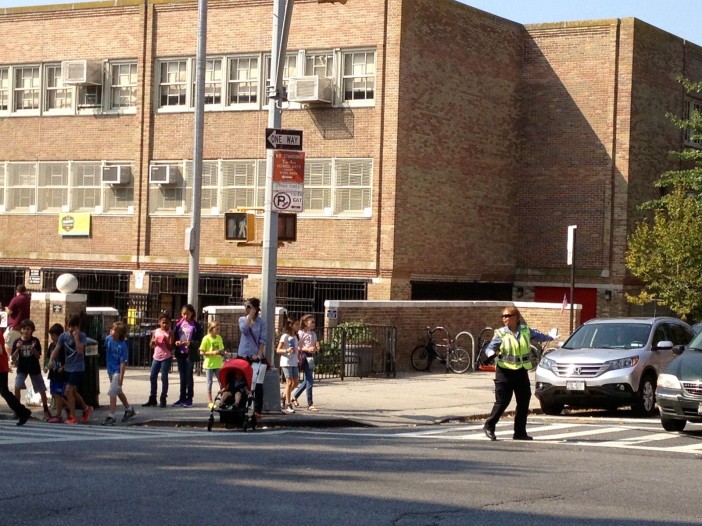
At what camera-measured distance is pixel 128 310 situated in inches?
1331

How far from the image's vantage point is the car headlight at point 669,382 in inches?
690

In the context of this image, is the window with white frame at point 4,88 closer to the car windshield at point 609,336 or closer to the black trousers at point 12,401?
the black trousers at point 12,401

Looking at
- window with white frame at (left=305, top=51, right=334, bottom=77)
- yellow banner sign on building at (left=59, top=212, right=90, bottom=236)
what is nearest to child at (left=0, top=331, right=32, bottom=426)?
window with white frame at (left=305, top=51, right=334, bottom=77)

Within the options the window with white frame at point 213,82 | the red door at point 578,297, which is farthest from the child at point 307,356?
the red door at point 578,297

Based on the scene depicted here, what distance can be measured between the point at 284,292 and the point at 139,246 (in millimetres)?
4808

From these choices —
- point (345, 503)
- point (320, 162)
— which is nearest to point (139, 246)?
point (320, 162)

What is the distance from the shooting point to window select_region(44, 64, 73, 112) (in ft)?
126

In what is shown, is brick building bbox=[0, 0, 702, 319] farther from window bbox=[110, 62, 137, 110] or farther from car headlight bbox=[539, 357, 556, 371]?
car headlight bbox=[539, 357, 556, 371]

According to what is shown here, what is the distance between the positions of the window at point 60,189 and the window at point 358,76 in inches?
297

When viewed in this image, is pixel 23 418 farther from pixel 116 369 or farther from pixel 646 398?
pixel 646 398

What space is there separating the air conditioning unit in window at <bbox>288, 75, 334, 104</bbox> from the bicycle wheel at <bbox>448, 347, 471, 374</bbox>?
817cm

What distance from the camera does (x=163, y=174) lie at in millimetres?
36375

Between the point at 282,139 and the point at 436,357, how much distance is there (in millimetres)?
12486

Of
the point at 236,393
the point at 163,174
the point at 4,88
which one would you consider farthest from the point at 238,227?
the point at 4,88
